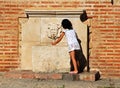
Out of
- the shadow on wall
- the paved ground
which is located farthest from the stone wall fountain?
the paved ground

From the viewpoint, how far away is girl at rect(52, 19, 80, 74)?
964cm

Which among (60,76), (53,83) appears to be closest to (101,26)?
(60,76)

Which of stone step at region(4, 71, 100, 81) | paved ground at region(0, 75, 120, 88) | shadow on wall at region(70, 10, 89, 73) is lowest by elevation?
paved ground at region(0, 75, 120, 88)

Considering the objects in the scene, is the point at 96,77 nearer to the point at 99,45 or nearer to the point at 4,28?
the point at 99,45

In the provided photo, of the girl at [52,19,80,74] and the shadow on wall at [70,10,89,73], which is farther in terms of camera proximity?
the shadow on wall at [70,10,89,73]

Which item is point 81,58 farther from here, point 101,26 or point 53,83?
point 53,83

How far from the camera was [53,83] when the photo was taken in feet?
29.4

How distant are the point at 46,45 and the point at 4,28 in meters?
1.26

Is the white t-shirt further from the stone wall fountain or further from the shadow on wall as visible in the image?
the shadow on wall

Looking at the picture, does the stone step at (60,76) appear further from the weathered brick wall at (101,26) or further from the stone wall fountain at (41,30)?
the weathered brick wall at (101,26)

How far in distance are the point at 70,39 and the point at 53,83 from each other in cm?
128

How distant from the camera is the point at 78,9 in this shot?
10086mm

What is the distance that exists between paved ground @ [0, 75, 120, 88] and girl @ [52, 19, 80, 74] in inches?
22.5

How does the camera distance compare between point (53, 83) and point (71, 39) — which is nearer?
point (53, 83)
